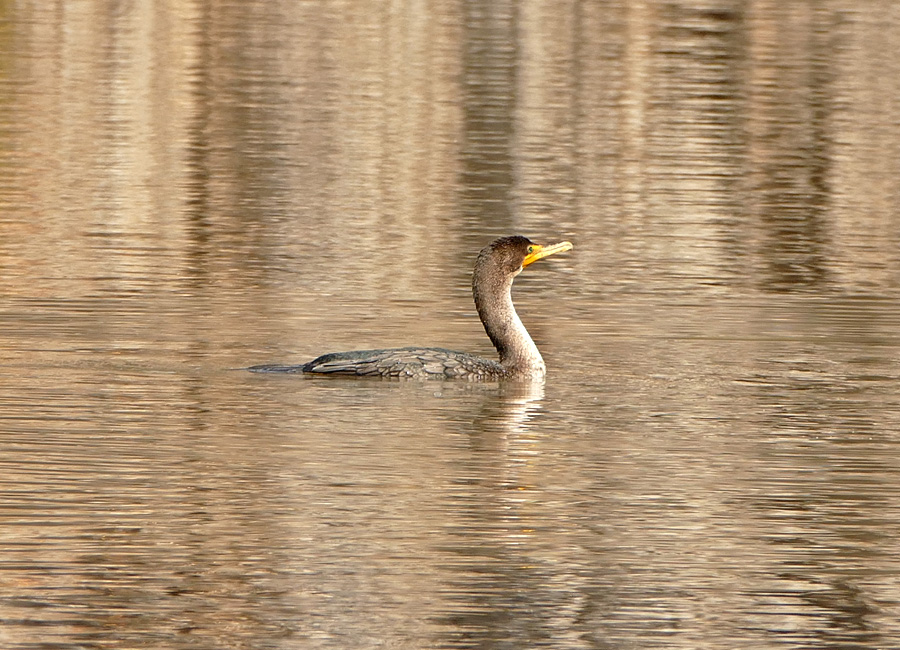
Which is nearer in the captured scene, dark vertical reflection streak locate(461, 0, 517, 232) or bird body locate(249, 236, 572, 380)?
bird body locate(249, 236, 572, 380)

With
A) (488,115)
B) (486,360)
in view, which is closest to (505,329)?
(486,360)

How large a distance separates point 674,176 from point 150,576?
765 inches

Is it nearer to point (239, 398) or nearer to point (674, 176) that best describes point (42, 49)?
point (674, 176)

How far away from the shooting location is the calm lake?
975cm

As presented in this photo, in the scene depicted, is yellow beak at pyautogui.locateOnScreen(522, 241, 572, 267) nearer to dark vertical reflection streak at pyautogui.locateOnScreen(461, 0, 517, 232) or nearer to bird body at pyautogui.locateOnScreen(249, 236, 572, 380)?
bird body at pyautogui.locateOnScreen(249, 236, 572, 380)

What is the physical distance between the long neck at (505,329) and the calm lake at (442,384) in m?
0.22

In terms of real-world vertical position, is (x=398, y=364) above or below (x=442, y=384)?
above

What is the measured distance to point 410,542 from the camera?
1058 cm

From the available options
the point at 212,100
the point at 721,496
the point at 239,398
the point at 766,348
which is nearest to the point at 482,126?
the point at 212,100

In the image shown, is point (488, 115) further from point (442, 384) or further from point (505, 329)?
point (442, 384)

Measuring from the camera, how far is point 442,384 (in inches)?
583

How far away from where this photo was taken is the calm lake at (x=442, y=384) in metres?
9.75

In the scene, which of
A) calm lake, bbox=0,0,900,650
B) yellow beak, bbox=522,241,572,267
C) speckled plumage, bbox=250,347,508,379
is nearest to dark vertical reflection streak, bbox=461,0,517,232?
calm lake, bbox=0,0,900,650

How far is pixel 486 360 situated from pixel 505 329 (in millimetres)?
281
